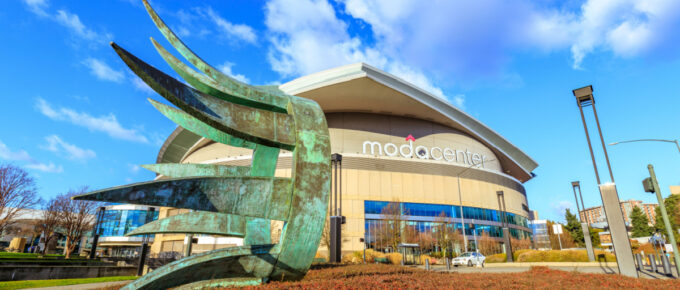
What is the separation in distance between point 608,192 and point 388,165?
107 feet

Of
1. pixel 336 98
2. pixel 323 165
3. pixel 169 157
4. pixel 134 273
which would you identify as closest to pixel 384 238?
pixel 336 98

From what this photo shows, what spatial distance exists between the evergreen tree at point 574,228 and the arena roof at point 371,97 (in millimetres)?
22820

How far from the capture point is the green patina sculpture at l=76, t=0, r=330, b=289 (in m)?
5.86

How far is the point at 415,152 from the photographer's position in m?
48.0

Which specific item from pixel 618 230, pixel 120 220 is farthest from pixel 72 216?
pixel 618 230

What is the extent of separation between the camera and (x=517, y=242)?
49688 mm

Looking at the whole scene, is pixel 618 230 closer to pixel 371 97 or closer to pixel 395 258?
pixel 395 258

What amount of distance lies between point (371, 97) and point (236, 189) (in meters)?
40.8

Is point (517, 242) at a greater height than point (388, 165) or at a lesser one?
lesser

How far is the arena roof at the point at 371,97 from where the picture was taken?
43.4 metres

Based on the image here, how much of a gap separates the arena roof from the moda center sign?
4.81 meters

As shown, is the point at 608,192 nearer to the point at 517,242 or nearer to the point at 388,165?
the point at 388,165

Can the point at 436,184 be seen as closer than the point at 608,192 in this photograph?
No

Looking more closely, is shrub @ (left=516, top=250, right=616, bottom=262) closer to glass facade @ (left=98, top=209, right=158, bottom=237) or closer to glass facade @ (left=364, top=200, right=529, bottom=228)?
glass facade @ (left=364, top=200, right=529, bottom=228)
